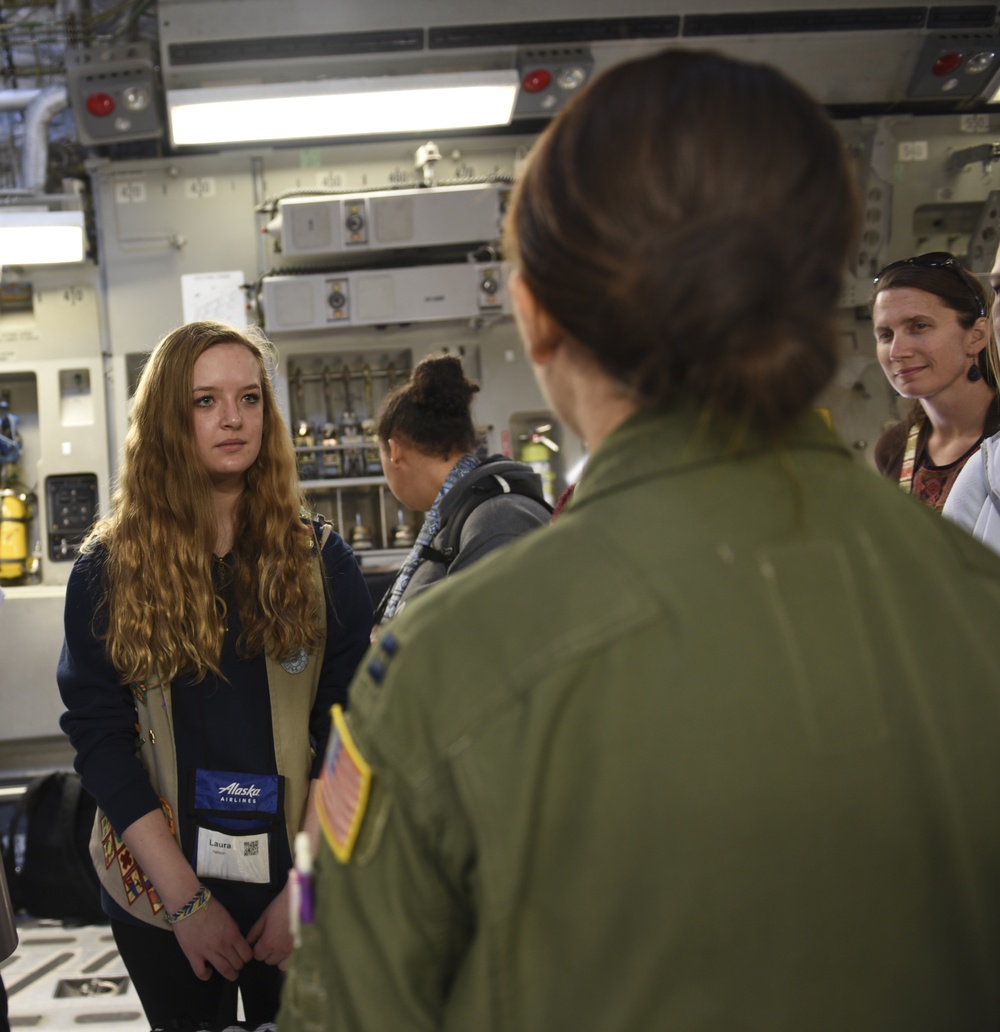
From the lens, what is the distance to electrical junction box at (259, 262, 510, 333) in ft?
14.9

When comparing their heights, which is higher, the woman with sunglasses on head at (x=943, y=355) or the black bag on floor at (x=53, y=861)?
the woman with sunglasses on head at (x=943, y=355)

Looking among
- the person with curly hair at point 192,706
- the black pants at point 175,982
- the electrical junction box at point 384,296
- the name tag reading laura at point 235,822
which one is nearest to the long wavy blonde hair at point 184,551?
the person with curly hair at point 192,706

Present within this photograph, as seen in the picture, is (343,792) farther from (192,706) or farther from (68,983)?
(68,983)

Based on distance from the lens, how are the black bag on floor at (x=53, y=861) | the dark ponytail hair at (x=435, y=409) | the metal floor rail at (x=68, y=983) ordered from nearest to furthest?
the dark ponytail hair at (x=435, y=409)
the metal floor rail at (x=68, y=983)
the black bag on floor at (x=53, y=861)

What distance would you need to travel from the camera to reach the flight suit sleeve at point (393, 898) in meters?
0.67

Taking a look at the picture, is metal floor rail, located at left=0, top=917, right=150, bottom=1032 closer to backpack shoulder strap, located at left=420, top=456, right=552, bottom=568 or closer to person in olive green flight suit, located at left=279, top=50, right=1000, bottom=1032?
backpack shoulder strap, located at left=420, top=456, right=552, bottom=568

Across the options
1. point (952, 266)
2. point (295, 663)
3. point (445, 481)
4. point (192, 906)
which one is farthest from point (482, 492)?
point (952, 266)

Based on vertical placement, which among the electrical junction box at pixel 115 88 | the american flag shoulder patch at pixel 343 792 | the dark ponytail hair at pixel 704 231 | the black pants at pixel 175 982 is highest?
the electrical junction box at pixel 115 88

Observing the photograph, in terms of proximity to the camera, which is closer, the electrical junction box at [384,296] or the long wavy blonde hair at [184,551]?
the long wavy blonde hair at [184,551]

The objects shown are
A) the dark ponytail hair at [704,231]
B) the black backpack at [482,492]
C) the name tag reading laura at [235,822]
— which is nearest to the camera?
the dark ponytail hair at [704,231]

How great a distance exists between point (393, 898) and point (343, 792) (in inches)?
3.4

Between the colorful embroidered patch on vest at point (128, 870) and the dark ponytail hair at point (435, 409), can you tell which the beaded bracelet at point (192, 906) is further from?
the dark ponytail hair at point (435, 409)

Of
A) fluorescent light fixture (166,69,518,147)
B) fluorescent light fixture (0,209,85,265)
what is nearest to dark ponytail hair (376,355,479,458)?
fluorescent light fixture (166,69,518,147)

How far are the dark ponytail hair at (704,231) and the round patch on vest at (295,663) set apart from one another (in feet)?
3.96
